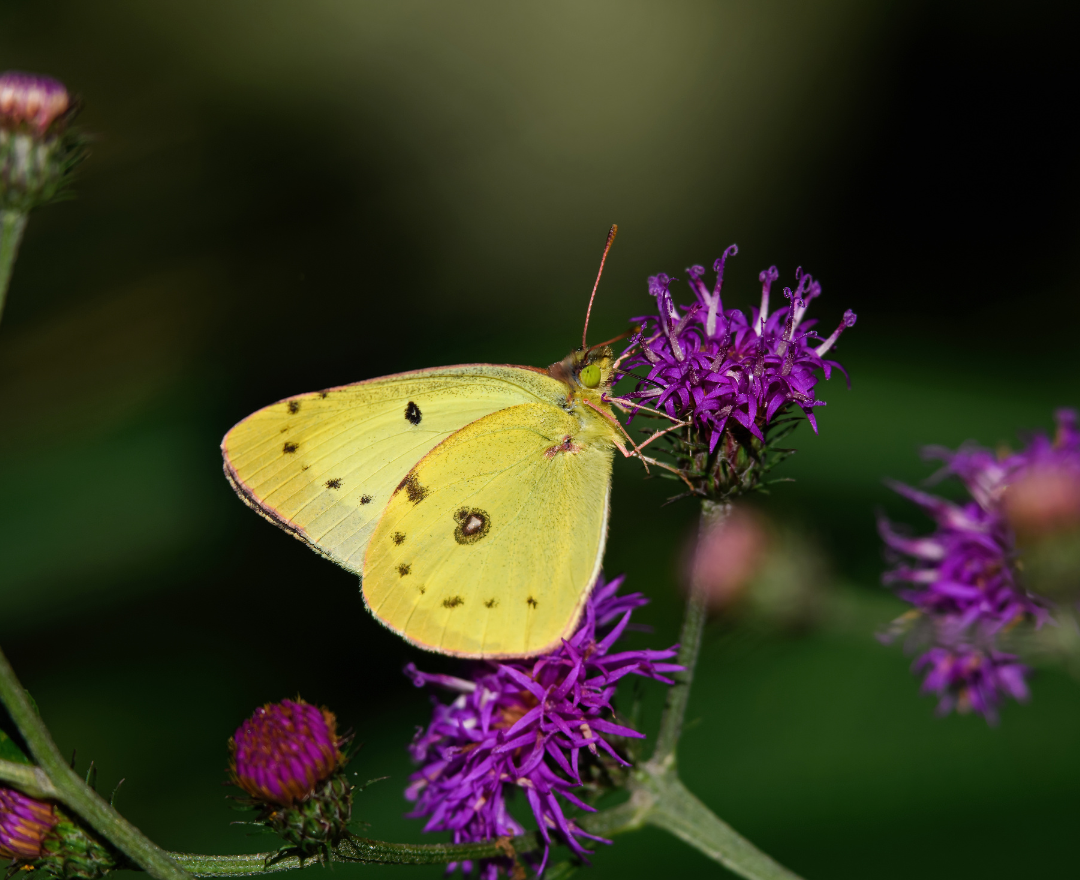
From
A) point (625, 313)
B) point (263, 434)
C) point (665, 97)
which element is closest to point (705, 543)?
point (263, 434)

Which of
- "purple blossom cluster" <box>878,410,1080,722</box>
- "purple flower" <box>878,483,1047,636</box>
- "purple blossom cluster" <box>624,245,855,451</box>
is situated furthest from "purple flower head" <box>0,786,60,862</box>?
"purple flower" <box>878,483,1047,636</box>

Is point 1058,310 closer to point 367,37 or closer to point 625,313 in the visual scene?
point 625,313

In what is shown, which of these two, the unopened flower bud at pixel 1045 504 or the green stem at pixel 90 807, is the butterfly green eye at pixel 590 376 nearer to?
the unopened flower bud at pixel 1045 504

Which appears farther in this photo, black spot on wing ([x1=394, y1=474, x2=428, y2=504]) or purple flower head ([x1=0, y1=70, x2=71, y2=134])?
black spot on wing ([x1=394, y1=474, x2=428, y2=504])

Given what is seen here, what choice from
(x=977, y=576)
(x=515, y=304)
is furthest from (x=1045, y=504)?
(x=515, y=304)

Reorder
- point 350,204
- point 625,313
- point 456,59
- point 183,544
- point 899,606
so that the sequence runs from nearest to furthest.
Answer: point 899,606, point 183,544, point 625,313, point 350,204, point 456,59

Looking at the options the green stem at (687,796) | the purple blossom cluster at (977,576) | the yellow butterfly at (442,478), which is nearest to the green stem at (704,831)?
the green stem at (687,796)

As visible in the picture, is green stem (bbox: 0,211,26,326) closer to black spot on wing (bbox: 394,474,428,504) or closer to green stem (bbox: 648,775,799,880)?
black spot on wing (bbox: 394,474,428,504)
